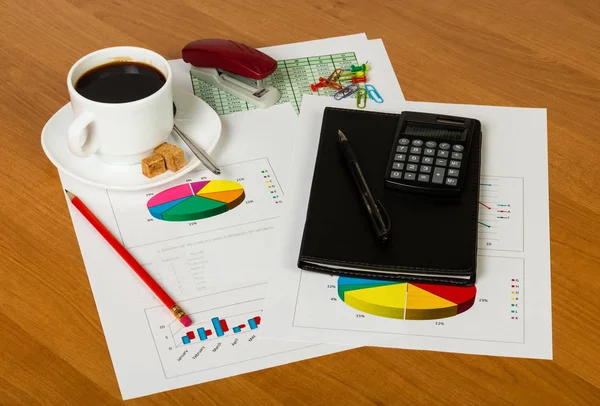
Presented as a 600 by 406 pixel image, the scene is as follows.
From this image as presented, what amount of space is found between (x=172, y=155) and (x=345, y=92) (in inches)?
11.1

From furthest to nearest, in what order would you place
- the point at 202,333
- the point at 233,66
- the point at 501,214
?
1. the point at 233,66
2. the point at 501,214
3. the point at 202,333

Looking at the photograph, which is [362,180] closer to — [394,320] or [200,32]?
[394,320]

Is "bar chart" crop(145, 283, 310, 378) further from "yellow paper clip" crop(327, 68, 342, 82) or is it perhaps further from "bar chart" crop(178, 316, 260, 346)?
"yellow paper clip" crop(327, 68, 342, 82)

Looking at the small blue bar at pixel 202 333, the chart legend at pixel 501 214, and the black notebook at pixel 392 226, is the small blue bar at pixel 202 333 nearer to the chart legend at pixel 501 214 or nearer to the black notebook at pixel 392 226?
the black notebook at pixel 392 226

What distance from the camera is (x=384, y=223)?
0.84 metres

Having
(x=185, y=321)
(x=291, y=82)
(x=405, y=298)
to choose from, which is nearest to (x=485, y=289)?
(x=405, y=298)

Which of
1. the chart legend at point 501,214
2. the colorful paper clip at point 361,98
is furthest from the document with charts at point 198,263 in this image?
the chart legend at point 501,214

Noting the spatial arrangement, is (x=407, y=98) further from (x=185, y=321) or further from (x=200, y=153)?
(x=185, y=321)

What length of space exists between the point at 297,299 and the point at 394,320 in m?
0.10

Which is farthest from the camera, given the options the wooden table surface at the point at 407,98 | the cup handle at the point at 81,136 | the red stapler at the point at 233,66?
the red stapler at the point at 233,66

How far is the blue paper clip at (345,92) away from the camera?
3.44 ft

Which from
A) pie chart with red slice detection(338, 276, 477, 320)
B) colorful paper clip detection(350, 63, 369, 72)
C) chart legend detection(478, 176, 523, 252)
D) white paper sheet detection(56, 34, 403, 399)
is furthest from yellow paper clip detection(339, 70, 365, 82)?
pie chart with red slice detection(338, 276, 477, 320)

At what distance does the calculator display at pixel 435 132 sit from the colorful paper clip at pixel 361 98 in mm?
106

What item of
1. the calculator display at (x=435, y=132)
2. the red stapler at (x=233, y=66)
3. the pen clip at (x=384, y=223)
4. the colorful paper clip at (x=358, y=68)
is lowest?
the pen clip at (x=384, y=223)
